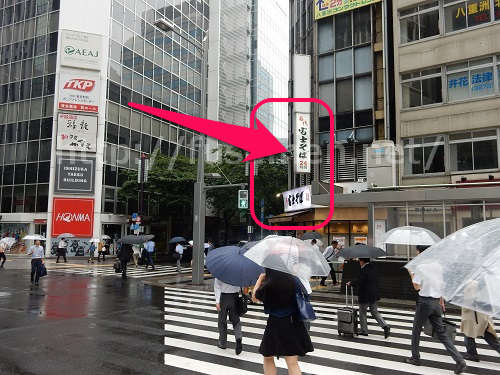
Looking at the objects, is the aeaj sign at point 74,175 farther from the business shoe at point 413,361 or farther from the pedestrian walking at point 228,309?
the business shoe at point 413,361

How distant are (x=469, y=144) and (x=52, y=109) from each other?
3390 centimetres

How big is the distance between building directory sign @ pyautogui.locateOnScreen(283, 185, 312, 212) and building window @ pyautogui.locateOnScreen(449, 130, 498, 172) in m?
6.95

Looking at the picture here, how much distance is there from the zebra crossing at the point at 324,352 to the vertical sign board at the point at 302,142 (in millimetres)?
11133

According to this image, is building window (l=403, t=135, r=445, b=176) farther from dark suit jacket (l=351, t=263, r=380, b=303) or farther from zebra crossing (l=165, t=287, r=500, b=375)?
dark suit jacket (l=351, t=263, r=380, b=303)

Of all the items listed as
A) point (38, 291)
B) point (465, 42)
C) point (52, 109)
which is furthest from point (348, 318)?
point (52, 109)

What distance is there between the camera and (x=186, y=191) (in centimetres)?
4053

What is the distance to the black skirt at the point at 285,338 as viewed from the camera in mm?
5215

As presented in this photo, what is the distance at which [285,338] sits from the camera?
524cm

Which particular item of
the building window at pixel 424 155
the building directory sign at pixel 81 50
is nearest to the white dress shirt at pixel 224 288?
the building window at pixel 424 155

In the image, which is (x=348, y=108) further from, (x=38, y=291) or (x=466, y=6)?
(x=38, y=291)

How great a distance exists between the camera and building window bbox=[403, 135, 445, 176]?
825 inches

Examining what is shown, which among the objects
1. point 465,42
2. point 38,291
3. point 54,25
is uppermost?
point 54,25

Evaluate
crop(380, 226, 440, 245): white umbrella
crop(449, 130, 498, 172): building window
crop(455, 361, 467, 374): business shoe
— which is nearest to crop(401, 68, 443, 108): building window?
crop(449, 130, 498, 172): building window

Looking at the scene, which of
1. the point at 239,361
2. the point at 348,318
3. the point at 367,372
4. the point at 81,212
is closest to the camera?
the point at 367,372
